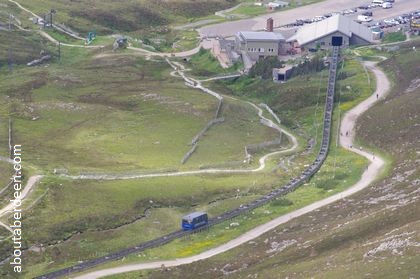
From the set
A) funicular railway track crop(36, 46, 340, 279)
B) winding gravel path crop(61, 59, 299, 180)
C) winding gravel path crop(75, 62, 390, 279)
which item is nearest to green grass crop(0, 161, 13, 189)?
winding gravel path crop(61, 59, 299, 180)

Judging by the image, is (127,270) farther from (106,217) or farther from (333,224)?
(333,224)

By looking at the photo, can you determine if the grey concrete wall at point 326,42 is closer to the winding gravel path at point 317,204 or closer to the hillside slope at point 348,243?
the winding gravel path at point 317,204

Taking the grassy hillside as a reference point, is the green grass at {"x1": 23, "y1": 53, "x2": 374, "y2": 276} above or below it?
above

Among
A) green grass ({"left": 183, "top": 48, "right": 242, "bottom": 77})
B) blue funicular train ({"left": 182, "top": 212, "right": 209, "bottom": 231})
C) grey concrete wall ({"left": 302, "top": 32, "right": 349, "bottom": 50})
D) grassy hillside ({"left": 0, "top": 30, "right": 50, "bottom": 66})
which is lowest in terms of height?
green grass ({"left": 183, "top": 48, "right": 242, "bottom": 77})

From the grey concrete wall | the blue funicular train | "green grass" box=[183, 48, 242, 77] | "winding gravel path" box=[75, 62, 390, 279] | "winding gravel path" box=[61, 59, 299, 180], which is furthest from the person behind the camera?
the grey concrete wall

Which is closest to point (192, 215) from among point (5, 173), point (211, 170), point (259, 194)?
point (259, 194)

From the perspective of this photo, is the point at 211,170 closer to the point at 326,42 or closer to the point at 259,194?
the point at 259,194

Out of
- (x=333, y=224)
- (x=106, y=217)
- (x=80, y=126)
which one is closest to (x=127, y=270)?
(x=106, y=217)

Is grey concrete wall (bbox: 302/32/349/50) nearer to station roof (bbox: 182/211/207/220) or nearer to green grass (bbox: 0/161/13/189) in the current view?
green grass (bbox: 0/161/13/189)
